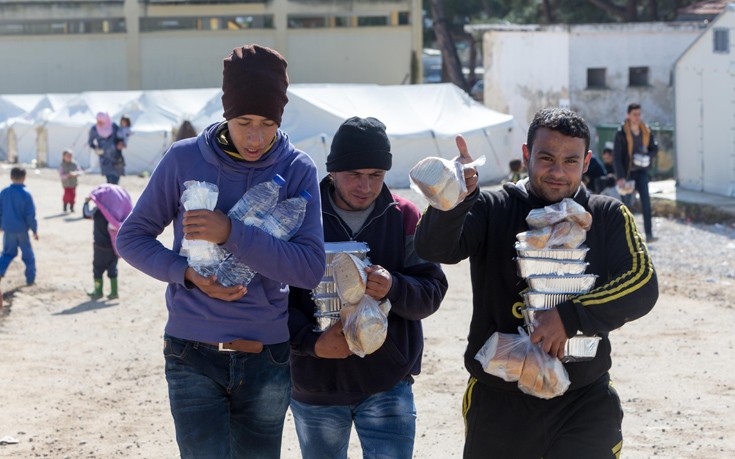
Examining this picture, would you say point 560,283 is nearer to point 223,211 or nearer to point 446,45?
point 223,211

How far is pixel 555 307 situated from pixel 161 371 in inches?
207

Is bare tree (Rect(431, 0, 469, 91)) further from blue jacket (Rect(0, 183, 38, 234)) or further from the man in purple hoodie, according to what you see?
the man in purple hoodie

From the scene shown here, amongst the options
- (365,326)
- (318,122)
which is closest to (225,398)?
(365,326)

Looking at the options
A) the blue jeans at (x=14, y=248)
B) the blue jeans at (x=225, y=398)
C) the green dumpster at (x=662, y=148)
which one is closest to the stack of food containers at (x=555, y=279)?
the blue jeans at (x=225, y=398)

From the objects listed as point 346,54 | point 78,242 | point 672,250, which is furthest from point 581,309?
point 346,54

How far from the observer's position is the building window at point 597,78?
28.2 meters

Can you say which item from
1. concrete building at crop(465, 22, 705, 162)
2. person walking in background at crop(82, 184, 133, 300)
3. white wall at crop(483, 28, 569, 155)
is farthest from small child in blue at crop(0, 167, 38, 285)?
concrete building at crop(465, 22, 705, 162)

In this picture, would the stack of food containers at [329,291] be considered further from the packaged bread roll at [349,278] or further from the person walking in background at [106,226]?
the person walking in background at [106,226]

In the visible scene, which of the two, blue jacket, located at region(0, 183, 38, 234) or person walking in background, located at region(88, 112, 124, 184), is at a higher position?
person walking in background, located at region(88, 112, 124, 184)

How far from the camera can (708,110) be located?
19.1 m

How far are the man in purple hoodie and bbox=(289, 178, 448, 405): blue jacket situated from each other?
0.44 meters

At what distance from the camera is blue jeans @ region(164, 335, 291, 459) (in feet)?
11.9

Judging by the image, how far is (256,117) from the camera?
361cm

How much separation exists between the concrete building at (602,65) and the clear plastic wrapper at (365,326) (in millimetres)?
24339
